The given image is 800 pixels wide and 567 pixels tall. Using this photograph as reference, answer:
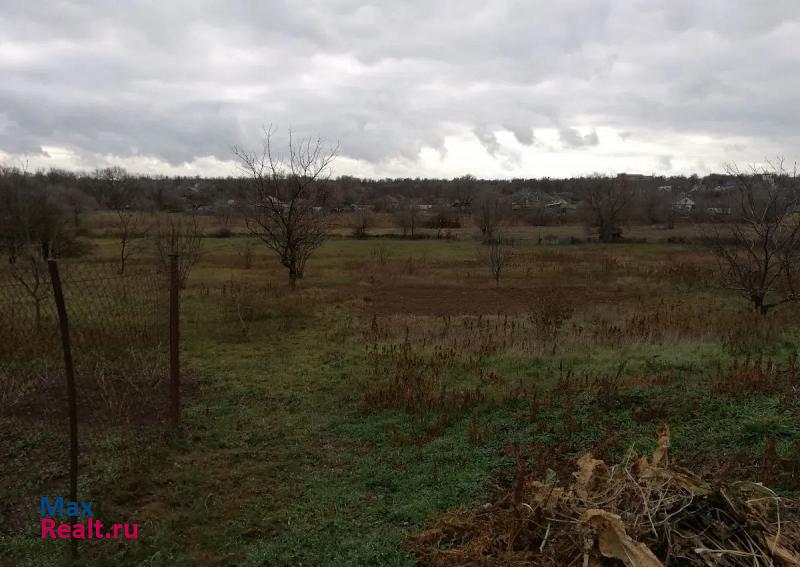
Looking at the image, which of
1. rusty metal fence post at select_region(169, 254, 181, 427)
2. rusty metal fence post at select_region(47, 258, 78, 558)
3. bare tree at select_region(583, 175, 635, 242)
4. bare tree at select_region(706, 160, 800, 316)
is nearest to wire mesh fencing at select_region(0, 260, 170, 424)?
rusty metal fence post at select_region(169, 254, 181, 427)

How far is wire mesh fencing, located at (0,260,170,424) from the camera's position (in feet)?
17.7

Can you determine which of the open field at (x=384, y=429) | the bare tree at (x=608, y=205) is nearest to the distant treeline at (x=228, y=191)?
the bare tree at (x=608, y=205)

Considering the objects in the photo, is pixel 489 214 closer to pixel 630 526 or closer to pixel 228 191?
pixel 630 526

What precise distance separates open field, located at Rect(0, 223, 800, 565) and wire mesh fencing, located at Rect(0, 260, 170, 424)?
426mm

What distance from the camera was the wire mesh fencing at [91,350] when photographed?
17.7ft

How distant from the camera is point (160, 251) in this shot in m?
16.4

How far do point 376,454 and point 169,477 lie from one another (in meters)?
1.90

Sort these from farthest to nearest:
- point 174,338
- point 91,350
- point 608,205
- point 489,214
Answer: point 489,214 < point 608,205 < point 91,350 < point 174,338

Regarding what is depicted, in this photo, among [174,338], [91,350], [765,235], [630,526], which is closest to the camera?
[630,526]

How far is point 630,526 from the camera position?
2957 millimetres

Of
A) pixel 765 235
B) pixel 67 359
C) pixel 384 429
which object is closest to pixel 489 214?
pixel 765 235

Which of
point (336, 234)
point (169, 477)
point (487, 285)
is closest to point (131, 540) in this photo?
point (169, 477)

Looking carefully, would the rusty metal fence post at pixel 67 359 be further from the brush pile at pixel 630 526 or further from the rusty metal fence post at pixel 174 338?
the brush pile at pixel 630 526

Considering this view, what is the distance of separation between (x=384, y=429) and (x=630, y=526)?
11.1ft
